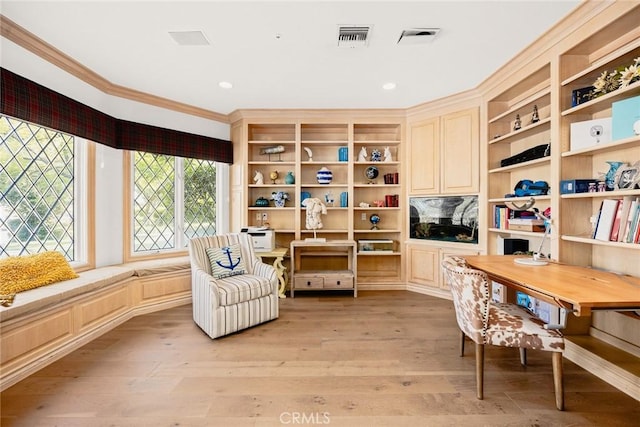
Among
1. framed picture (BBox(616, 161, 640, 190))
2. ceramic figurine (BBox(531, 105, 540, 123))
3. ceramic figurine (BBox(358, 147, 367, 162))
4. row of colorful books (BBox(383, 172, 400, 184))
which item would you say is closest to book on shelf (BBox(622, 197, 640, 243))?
framed picture (BBox(616, 161, 640, 190))

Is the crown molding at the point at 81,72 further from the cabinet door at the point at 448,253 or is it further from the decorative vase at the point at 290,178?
the cabinet door at the point at 448,253

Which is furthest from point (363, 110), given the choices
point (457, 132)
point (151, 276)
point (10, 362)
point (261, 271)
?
point (10, 362)

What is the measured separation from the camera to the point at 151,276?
3279mm

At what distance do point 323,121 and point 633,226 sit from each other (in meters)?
3.39

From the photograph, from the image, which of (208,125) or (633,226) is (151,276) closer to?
(208,125)

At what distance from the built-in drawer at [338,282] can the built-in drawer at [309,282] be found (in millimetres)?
75

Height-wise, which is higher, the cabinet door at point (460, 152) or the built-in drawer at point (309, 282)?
the cabinet door at point (460, 152)

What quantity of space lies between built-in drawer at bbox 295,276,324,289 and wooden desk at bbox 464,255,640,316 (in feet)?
6.66

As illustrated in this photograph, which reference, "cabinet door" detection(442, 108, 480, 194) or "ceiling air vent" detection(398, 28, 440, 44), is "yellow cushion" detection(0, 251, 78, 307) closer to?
"ceiling air vent" detection(398, 28, 440, 44)

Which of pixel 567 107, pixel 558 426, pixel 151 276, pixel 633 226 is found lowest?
pixel 558 426

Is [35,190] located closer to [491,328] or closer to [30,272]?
[30,272]

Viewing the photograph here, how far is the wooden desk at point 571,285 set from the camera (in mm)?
1448

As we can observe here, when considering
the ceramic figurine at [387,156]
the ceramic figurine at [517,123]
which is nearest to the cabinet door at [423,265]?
the ceramic figurine at [387,156]

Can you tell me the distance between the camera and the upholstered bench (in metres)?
1.96
